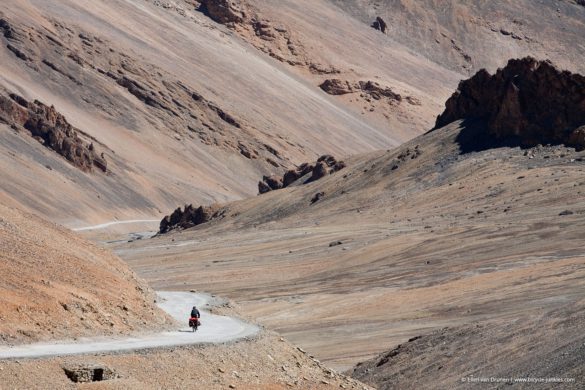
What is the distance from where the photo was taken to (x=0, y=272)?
2822cm

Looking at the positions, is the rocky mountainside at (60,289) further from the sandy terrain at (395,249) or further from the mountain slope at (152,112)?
the mountain slope at (152,112)

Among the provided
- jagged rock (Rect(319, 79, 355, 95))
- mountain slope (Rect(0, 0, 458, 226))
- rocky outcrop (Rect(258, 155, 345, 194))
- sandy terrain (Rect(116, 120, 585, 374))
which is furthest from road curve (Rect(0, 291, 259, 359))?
jagged rock (Rect(319, 79, 355, 95))

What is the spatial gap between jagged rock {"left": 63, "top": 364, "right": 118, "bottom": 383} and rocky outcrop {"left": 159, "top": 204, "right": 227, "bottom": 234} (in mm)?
82505

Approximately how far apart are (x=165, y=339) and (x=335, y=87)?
6644 inches

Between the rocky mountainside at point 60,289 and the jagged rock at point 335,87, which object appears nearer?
the rocky mountainside at point 60,289

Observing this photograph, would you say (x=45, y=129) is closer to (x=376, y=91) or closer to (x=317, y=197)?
(x=317, y=197)

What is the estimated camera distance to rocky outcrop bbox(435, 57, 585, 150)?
87500 millimetres

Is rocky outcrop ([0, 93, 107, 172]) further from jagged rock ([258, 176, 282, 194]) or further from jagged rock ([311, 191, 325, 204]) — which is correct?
jagged rock ([311, 191, 325, 204])

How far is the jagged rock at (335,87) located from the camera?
196250mm

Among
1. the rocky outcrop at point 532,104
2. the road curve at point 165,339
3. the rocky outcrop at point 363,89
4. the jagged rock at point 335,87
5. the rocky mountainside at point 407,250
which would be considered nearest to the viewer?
the road curve at point 165,339

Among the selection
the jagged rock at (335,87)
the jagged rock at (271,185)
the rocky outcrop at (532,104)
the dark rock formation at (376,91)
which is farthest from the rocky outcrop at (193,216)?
the dark rock formation at (376,91)

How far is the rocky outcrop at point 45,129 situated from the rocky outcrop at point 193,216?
21.9 m

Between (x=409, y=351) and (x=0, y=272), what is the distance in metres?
14.1

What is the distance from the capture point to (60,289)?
2941 centimetres
